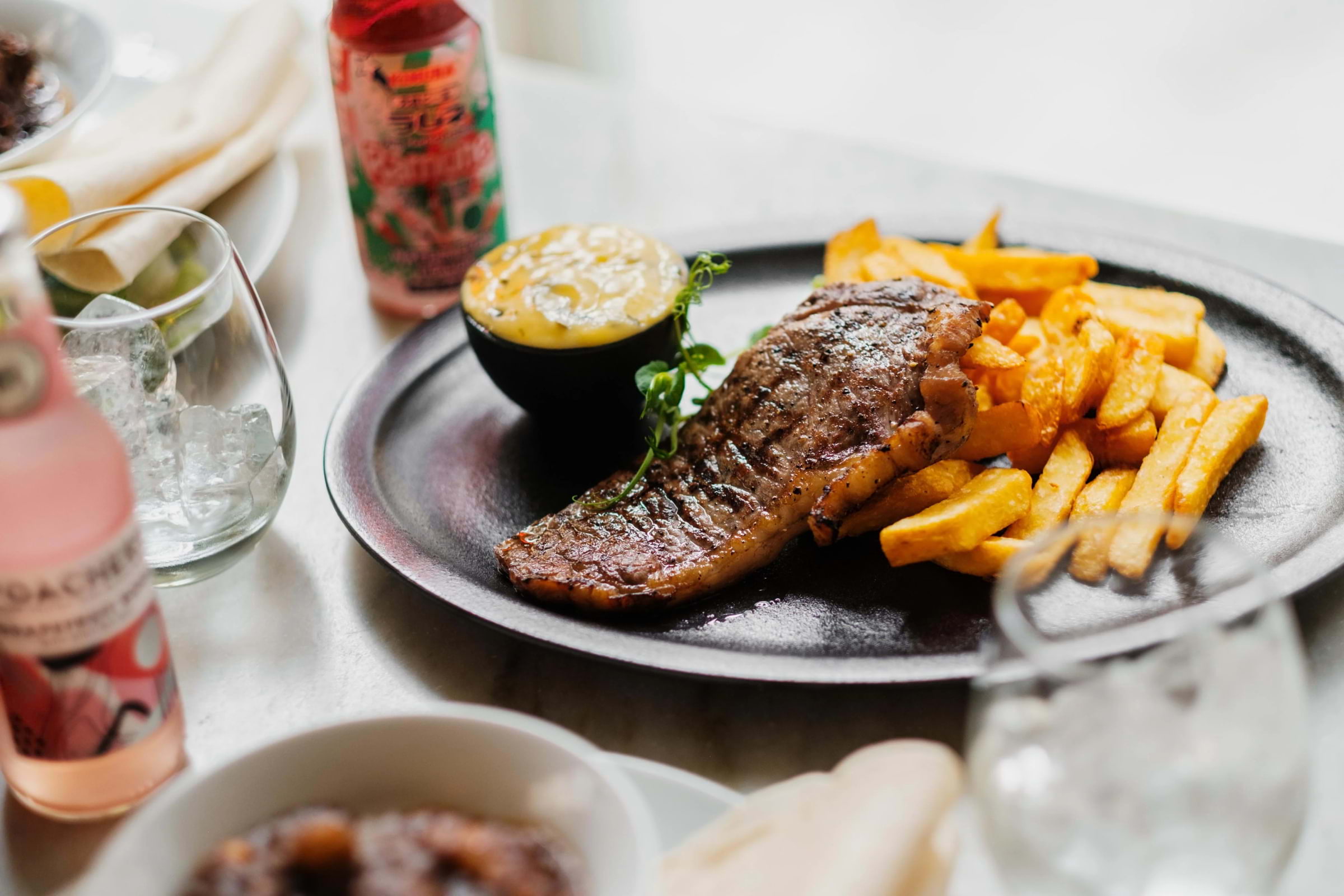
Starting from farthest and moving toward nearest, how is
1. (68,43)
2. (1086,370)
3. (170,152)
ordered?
(68,43) → (170,152) → (1086,370)

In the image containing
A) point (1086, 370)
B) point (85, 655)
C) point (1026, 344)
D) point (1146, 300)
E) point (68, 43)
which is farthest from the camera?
point (68, 43)

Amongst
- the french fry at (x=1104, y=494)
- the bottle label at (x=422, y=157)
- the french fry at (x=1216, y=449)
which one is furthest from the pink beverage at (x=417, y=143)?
the french fry at (x=1216, y=449)

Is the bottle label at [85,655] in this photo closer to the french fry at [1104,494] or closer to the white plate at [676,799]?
the white plate at [676,799]

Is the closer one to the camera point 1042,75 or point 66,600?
point 66,600

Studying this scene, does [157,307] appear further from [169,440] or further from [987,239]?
[987,239]

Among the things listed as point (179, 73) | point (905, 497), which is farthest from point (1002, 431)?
point (179, 73)

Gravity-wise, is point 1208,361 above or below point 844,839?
below

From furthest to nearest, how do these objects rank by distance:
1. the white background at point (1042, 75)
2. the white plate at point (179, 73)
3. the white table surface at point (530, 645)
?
the white background at point (1042, 75)
the white plate at point (179, 73)
the white table surface at point (530, 645)

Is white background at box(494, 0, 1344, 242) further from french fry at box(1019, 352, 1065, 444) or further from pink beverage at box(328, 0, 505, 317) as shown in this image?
french fry at box(1019, 352, 1065, 444)
